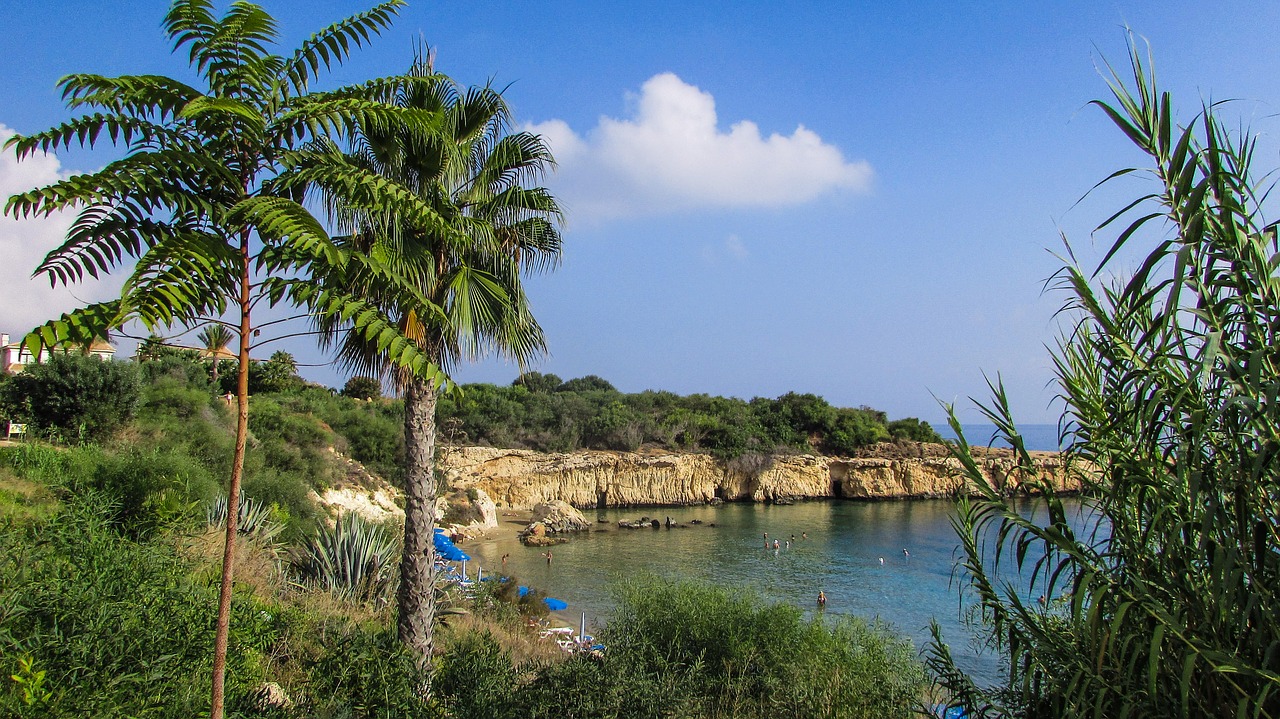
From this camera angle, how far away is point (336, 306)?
2857 mm

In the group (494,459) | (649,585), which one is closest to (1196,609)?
(649,585)

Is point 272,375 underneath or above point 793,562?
above

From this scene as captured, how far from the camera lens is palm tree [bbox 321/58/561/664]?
301 inches

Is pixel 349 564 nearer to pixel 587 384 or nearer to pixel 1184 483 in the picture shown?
pixel 1184 483

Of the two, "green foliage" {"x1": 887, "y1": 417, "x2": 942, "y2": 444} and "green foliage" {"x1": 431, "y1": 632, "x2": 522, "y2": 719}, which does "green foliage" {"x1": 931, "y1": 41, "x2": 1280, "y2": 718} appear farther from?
"green foliage" {"x1": 887, "y1": 417, "x2": 942, "y2": 444}

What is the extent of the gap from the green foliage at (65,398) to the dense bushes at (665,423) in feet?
83.3

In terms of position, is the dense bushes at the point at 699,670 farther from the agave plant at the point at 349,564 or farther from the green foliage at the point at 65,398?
the green foliage at the point at 65,398

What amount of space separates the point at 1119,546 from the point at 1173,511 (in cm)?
46

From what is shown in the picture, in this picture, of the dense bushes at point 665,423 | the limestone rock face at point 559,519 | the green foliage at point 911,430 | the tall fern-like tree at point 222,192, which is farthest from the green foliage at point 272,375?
the green foliage at point 911,430

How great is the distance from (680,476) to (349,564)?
3521 cm

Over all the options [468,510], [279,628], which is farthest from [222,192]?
[468,510]

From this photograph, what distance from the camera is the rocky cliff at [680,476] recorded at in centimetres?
3872

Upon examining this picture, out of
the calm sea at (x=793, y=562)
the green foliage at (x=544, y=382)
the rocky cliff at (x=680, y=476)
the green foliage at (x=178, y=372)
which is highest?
the green foliage at (x=544, y=382)

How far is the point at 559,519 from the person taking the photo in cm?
3428
